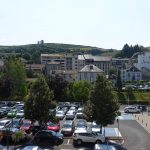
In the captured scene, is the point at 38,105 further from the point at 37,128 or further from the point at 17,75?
the point at 17,75

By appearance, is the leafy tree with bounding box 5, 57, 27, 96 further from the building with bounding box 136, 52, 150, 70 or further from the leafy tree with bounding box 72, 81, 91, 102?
the building with bounding box 136, 52, 150, 70

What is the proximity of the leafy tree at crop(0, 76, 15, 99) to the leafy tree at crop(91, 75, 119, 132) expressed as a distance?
109ft

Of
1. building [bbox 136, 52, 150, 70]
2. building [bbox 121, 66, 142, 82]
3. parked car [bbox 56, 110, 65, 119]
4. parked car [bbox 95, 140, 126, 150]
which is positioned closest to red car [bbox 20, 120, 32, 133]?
parked car [bbox 95, 140, 126, 150]

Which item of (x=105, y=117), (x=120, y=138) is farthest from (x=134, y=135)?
(x=105, y=117)

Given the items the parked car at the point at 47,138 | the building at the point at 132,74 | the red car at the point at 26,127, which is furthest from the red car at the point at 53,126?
the building at the point at 132,74

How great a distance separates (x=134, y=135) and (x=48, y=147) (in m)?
10.6

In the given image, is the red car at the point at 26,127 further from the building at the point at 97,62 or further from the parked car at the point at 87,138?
the building at the point at 97,62

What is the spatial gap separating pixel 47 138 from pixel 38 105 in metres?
3.34

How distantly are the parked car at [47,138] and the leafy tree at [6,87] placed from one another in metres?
34.3

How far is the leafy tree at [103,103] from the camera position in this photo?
35062 millimetres

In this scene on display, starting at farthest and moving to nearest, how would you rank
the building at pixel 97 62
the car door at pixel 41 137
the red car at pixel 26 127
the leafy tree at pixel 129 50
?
the leafy tree at pixel 129 50, the building at pixel 97 62, the red car at pixel 26 127, the car door at pixel 41 137

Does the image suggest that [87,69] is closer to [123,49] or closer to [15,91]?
[15,91]

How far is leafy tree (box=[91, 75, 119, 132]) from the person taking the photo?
3506 centimetres

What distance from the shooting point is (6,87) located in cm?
6700
